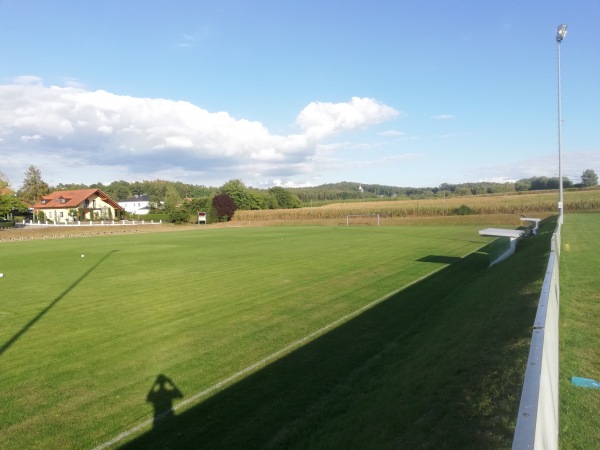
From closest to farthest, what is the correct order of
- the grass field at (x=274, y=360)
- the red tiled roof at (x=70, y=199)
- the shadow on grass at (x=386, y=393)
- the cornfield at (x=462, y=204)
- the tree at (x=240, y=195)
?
1. the shadow on grass at (x=386, y=393)
2. the grass field at (x=274, y=360)
3. the cornfield at (x=462, y=204)
4. the red tiled roof at (x=70, y=199)
5. the tree at (x=240, y=195)

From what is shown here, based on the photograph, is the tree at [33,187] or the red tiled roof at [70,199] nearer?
the red tiled roof at [70,199]

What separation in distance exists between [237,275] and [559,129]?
83.5 ft

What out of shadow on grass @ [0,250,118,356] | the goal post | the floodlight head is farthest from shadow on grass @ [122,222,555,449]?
the goal post

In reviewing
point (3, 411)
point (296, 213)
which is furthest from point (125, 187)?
point (3, 411)

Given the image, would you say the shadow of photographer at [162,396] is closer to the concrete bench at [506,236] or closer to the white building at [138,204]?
the concrete bench at [506,236]

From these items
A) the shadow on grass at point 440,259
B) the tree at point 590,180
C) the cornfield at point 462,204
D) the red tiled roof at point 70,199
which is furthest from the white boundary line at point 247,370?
the tree at point 590,180

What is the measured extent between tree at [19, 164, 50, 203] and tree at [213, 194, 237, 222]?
175 feet

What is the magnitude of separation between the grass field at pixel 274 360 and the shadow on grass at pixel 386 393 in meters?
0.03

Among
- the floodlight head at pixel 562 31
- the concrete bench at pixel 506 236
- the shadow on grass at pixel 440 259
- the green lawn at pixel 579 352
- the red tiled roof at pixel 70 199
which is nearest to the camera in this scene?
the green lawn at pixel 579 352

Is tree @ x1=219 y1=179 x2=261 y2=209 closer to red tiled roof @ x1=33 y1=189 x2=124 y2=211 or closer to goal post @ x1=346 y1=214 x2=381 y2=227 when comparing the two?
red tiled roof @ x1=33 y1=189 x2=124 y2=211

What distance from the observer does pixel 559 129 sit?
3003cm

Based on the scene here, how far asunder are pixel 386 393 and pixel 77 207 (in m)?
92.4

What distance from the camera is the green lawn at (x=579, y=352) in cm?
422

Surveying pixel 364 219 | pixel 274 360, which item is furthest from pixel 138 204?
pixel 274 360
